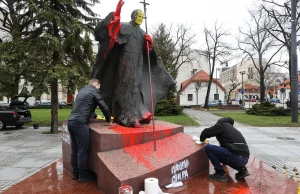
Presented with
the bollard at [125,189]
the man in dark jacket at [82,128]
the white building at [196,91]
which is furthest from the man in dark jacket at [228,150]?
the white building at [196,91]

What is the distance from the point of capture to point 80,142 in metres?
4.66

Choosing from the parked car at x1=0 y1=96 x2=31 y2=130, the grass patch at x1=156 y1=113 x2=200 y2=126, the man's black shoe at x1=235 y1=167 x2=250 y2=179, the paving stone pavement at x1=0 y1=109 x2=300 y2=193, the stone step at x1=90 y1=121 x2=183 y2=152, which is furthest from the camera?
the grass patch at x1=156 y1=113 x2=200 y2=126

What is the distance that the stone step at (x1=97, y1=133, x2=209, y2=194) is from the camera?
3.90 m

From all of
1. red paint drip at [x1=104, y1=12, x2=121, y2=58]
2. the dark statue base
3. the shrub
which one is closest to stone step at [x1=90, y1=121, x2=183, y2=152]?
the dark statue base

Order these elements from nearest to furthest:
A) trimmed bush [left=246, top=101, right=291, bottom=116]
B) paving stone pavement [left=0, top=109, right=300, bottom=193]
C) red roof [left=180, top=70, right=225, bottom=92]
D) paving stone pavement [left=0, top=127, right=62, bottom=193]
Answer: paving stone pavement [left=0, top=127, right=62, bottom=193]
paving stone pavement [left=0, top=109, right=300, bottom=193]
trimmed bush [left=246, top=101, right=291, bottom=116]
red roof [left=180, top=70, right=225, bottom=92]

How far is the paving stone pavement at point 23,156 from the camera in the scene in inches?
251

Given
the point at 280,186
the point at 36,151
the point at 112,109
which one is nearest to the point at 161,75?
the point at 112,109

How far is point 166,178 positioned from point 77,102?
1980 millimetres

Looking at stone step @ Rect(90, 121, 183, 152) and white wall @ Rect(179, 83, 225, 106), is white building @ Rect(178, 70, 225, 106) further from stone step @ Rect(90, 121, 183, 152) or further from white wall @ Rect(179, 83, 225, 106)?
stone step @ Rect(90, 121, 183, 152)

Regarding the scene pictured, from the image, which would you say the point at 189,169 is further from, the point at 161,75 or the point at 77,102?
the point at 161,75

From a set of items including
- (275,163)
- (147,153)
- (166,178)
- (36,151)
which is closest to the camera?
(166,178)

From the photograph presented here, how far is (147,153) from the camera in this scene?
4641 mm

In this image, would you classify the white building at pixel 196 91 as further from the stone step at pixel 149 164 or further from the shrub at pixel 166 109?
the stone step at pixel 149 164

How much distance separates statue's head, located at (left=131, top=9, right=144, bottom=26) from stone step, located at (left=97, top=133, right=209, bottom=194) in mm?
2615
